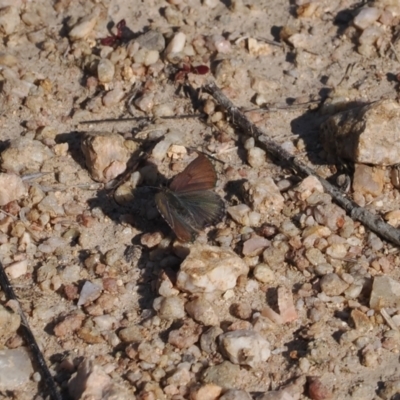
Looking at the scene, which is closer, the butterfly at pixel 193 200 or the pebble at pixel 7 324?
the pebble at pixel 7 324

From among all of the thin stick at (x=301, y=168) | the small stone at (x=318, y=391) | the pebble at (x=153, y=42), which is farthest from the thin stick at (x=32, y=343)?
the pebble at (x=153, y=42)

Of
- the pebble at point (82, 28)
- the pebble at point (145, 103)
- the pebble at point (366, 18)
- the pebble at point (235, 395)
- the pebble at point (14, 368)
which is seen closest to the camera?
the pebble at point (235, 395)

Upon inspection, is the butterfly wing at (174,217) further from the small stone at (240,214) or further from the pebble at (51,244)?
the pebble at (51,244)

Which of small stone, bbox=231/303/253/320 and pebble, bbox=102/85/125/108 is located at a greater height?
pebble, bbox=102/85/125/108

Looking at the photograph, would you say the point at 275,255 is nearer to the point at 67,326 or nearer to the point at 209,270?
the point at 209,270

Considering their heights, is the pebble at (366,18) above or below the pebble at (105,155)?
above

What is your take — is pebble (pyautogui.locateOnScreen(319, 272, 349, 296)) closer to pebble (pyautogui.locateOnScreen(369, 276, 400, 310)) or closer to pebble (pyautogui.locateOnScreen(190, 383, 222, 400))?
pebble (pyautogui.locateOnScreen(369, 276, 400, 310))

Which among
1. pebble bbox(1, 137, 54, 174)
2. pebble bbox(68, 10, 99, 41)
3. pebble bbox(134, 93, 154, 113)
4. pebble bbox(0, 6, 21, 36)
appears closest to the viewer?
pebble bbox(1, 137, 54, 174)

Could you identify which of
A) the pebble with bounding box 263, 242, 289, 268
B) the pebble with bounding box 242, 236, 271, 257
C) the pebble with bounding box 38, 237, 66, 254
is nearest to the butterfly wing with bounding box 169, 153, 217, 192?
the pebble with bounding box 242, 236, 271, 257
